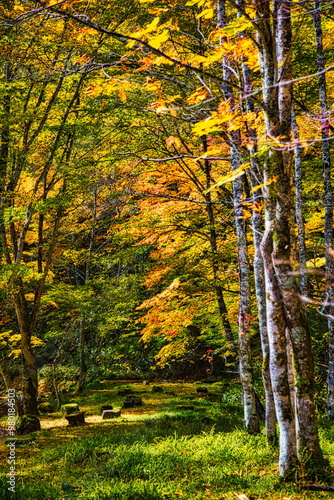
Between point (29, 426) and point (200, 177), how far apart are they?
822cm

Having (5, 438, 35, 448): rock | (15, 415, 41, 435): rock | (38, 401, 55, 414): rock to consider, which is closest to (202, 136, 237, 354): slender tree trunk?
(5, 438, 35, 448): rock

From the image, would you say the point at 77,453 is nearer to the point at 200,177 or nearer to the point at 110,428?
the point at 110,428

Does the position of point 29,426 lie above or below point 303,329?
below

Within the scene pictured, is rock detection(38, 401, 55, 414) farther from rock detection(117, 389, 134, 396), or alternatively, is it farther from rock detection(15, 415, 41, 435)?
rock detection(15, 415, 41, 435)

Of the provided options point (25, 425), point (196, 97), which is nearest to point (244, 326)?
point (196, 97)

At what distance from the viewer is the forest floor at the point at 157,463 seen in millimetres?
3961

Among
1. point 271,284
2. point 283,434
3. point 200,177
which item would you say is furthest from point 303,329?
point 200,177

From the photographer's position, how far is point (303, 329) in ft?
12.4

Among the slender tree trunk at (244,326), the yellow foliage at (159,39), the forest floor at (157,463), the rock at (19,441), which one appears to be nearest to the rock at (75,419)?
the forest floor at (157,463)

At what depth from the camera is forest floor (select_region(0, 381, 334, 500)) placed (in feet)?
13.0

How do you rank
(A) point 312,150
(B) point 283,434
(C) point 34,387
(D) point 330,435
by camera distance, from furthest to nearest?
(A) point 312,150 → (C) point 34,387 → (D) point 330,435 → (B) point 283,434

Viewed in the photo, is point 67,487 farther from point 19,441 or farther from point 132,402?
point 132,402

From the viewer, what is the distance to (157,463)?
195 inches

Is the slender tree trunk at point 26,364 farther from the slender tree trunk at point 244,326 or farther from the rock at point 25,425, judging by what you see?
the slender tree trunk at point 244,326
